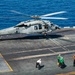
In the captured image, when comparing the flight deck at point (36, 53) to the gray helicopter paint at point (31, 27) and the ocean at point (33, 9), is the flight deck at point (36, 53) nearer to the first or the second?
the gray helicopter paint at point (31, 27)

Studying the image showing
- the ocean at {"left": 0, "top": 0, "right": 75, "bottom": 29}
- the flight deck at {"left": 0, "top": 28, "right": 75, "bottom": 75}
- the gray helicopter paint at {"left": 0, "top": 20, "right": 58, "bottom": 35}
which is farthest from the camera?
the ocean at {"left": 0, "top": 0, "right": 75, "bottom": 29}

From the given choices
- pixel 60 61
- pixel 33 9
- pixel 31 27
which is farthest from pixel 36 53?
pixel 33 9

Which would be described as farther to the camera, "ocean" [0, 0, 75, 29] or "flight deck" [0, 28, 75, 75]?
"ocean" [0, 0, 75, 29]

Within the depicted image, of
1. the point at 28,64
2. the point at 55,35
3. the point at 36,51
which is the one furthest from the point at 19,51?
the point at 55,35

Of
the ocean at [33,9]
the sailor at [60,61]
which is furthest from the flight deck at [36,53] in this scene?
the ocean at [33,9]

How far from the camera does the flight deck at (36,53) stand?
3881cm

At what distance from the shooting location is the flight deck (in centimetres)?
3881

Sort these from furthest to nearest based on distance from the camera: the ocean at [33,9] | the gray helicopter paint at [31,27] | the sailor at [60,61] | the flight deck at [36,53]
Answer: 1. the ocean at [33,9]
2. the gray helicopter paint at [31,27]
3. the sailor at [60,61]
4. the flight deck at [36,53]

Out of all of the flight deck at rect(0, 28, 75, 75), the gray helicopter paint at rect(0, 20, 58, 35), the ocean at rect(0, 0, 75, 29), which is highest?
the gray helicopter paint at rect(0, 20, 58, 35)

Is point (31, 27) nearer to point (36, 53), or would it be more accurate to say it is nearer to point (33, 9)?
point (36, 53)

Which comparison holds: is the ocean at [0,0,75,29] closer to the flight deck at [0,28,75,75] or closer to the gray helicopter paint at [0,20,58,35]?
the flight deck at [0,28,75,75]

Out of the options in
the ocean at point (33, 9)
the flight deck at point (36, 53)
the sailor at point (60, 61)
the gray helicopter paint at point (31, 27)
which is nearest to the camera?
the flight deck at point (36, 53)

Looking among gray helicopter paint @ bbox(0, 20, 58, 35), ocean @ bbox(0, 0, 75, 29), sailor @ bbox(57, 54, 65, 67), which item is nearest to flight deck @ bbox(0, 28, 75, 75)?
sailor @ bbox(57, 54, 65, 67)

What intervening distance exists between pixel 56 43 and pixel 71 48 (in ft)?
13.5
